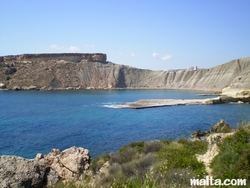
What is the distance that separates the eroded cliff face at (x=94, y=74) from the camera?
101m

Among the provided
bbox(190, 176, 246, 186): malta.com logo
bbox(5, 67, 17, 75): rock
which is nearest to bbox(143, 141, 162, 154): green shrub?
bbox(190, 176, 246, 186): malta.com logo

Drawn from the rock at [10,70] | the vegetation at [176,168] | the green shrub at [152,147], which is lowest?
the green shrub at [152,147]

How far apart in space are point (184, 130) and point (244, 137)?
20.1m

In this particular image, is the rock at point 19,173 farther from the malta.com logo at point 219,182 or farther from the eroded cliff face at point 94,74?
the eroded cliff face at point 94,74

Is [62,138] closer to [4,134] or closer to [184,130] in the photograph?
[4,134]

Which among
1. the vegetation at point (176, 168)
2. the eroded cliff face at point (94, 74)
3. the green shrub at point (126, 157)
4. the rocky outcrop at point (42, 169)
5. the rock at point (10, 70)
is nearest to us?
→ the vegetation at point (176, 168)

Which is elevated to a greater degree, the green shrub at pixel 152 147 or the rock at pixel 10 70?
the rock at pixel 10 70

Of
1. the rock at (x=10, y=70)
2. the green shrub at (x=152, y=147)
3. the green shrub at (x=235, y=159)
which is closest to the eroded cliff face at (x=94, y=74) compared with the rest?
the rock at (x=10, y=70)

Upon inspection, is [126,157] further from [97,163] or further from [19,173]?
[19,173]

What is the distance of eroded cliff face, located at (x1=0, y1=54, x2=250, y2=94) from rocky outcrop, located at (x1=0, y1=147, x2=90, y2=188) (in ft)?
291

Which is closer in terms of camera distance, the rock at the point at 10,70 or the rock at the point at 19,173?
the rock at the point at 19,173

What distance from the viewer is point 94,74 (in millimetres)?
117500

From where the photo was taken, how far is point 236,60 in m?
99.6

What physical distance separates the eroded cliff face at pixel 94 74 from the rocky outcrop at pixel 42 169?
88.7 m
